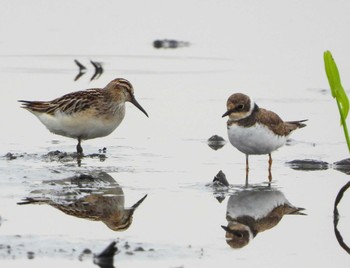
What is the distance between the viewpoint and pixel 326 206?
11562 millimetres

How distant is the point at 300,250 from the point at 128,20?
17.1 meters

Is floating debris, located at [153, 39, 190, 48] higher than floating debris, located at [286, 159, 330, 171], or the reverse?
floating debris, located at [153, 39, 190, 48]

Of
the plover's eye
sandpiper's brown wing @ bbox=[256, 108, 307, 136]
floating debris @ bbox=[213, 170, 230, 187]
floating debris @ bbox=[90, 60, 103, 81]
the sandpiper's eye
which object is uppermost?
floating debris @ bbox=[90, 60, 103, 81]

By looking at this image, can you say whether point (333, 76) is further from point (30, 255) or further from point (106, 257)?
point (30, 255)

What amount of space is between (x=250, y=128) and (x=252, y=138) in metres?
0.15

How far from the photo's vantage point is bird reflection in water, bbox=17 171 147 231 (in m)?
10.8

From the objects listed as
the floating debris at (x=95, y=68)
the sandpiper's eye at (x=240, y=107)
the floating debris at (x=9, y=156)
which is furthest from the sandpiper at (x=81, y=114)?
the floating debris at (x=95, y=68)

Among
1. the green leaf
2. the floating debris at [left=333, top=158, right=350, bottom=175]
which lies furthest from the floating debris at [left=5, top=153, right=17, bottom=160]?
the green leaf

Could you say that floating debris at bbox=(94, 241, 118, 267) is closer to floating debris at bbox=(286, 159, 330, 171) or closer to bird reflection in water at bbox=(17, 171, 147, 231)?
bird reflection in water at bbox=(17, 171, 147, 231)

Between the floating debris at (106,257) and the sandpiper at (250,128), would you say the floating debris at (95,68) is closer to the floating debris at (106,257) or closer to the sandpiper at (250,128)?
the sandpiper at (250,128)

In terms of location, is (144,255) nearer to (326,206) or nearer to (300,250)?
(300,250)

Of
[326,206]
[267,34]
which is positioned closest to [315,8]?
[267,34]

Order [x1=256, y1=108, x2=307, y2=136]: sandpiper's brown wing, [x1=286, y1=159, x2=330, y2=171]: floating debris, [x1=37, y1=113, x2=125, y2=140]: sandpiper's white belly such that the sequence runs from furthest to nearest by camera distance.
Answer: [x1=37, y1=113, x2=125, y2=140]: sandpiper's white belly → [x1=286, y1=159, x2=330, y2=171]: floating debris → [x1=256, y1=108, x2=307, y2=136]: sandpiper's brown wing

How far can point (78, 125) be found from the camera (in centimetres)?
1464
